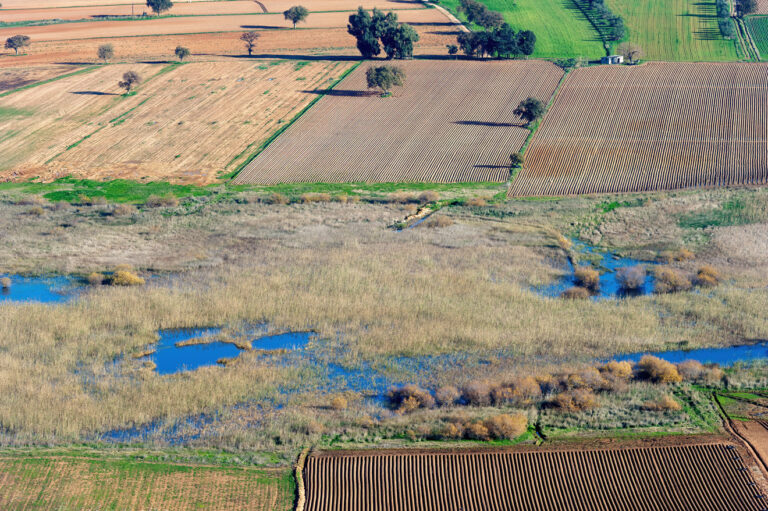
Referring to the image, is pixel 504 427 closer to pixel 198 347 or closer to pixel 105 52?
pixel 198 347

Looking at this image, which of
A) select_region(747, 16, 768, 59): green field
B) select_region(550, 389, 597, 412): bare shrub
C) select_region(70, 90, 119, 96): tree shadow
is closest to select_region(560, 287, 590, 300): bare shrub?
select_region(550, 389, 597, 412): bare shrub

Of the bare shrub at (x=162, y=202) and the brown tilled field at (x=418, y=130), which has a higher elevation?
the brown tilled field at (x=418, y=130)

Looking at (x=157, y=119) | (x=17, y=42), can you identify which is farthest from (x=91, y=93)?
(x=17, y=42)

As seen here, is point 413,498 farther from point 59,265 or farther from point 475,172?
point 475,172

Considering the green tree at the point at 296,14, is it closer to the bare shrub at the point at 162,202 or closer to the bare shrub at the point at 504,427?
the bare shrub at the point at 162,202

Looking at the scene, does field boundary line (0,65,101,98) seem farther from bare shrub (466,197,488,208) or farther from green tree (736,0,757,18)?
green tree (736,0,757,18)

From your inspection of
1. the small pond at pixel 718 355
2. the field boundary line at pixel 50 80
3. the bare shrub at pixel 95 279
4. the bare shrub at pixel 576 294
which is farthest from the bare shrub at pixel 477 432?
the field boundary line at pixel 50 80

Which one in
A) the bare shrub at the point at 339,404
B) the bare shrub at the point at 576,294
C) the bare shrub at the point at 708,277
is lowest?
the bare shrub at the point at 576,294
